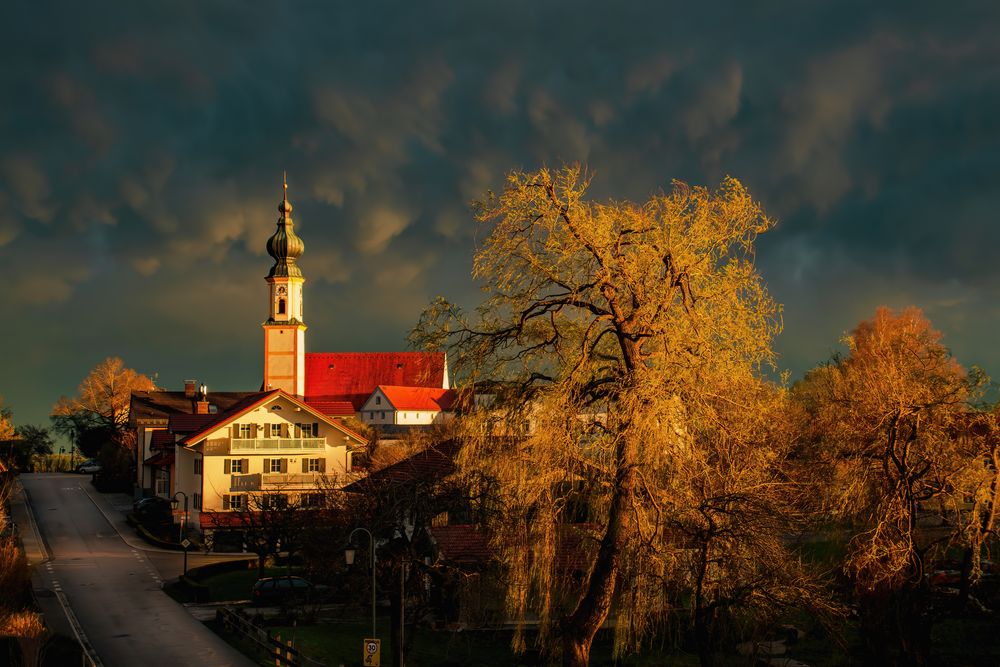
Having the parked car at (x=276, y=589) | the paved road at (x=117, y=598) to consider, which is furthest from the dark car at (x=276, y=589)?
the paved road at (x=117, y=598)

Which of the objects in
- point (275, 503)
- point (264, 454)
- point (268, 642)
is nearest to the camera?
point (268, 642)

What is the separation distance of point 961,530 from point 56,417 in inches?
4216

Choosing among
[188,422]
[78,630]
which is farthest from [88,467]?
[78,630]

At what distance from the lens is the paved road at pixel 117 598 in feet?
A: 99.1

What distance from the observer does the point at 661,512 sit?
1870cm

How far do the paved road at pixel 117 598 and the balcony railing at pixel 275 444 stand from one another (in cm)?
811

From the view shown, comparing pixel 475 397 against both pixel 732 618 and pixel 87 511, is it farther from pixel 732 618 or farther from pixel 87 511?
pixel 87 511

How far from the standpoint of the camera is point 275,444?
59.6 meters

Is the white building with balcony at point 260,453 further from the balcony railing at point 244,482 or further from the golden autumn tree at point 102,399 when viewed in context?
the golden autumn tree at point 102,399

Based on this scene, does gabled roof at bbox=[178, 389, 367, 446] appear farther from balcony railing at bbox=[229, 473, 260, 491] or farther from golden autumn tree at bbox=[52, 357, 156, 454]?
golden autumn tree at bbox=[52, 357, 156, 454]

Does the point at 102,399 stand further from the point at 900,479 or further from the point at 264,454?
the point at 900,479

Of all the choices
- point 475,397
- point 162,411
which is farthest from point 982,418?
point 162,411

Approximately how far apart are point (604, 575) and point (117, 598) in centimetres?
2775

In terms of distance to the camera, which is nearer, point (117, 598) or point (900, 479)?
point (900, 479)
